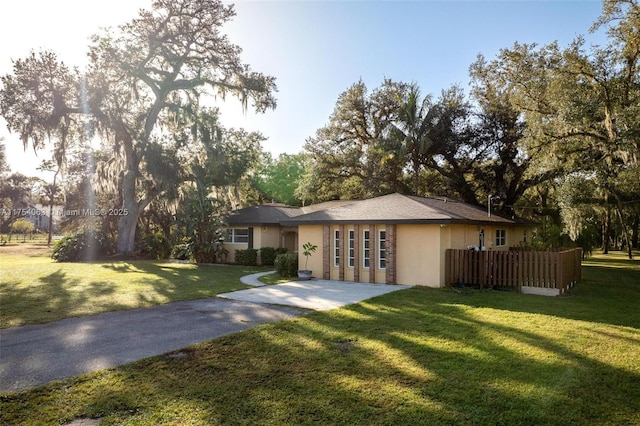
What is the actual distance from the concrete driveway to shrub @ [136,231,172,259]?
1462 cm

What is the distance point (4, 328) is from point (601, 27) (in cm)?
1943

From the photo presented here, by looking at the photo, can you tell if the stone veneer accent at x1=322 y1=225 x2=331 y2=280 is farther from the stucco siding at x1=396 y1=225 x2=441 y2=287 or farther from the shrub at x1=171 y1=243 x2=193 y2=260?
the shrub at x1=171 y1=243 x2=193 y2=260

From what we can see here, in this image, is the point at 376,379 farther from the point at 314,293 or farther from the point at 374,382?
the point at 314,293

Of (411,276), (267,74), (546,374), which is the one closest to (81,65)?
(267,74)

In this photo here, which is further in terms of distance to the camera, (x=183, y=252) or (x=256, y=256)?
(x=183, y=252)

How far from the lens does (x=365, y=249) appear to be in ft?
46.3

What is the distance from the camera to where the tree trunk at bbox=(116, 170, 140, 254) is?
24.2 meters

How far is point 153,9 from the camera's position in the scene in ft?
74.4

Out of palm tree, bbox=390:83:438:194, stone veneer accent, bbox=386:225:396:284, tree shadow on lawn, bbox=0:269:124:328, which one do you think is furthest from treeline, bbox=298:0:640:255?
tree shadow on lawn, bbox=0:269:124:328

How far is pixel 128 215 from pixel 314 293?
17.6 metres

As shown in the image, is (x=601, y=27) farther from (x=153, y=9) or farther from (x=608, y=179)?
(x=153, y=9)

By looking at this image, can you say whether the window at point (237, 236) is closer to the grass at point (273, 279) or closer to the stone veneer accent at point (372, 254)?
the grass at point (273, 279)

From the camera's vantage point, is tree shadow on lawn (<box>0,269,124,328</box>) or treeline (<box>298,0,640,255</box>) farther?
treeline (<box>298,0,640,255</box>)

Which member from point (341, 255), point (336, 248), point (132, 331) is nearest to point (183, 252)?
point (336, 248)
